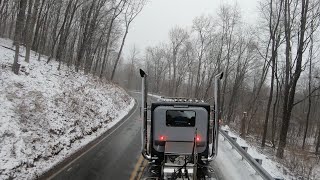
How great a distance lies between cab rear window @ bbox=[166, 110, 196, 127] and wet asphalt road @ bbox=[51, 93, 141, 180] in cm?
246

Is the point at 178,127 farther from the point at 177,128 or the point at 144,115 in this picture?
the point at 144,115

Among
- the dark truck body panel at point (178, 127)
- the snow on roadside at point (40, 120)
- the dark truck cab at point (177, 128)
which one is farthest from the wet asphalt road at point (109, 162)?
the dark truck body panel at point (178, 127)

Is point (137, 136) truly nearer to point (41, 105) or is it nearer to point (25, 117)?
point (41, 105)

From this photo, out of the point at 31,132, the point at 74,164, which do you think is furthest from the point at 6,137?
the point at 74,164

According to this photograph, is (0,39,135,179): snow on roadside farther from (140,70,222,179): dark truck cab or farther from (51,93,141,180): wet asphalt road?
(140,70,222,179): dark truck cab

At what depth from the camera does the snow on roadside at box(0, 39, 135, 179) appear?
10695 millimetres

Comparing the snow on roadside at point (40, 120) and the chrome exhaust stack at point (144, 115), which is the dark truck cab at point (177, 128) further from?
the snow on roadside at point (40, 120)

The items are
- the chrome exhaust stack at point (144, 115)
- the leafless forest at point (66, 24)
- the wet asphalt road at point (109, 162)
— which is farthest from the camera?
the leafless forest at point (66, 24)

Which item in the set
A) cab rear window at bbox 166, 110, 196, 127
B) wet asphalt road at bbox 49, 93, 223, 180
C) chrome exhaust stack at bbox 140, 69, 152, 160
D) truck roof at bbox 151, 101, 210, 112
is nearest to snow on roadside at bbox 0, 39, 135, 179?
wet asphalt road at bbox 49, 93, 223, 180

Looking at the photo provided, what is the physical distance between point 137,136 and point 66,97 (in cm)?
451

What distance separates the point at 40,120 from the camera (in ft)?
44.8

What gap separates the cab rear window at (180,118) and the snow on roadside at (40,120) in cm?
434

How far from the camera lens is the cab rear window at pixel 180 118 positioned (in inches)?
378

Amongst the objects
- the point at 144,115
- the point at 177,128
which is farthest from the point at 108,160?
the point at 177,128
